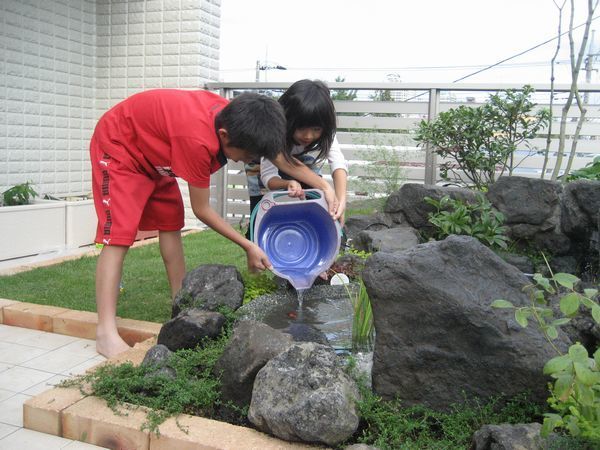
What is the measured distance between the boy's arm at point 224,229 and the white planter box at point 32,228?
2903mm

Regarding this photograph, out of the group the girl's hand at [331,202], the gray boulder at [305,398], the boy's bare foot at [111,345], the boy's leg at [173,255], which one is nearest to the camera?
the gray boulder at [305,398]

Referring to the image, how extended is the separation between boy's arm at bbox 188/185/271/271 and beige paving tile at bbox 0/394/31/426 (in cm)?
104

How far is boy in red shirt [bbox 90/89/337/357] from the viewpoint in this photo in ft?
8.07

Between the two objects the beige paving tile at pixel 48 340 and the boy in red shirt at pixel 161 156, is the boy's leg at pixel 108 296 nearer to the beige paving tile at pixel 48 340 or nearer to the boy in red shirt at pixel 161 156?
the boy in red shirt at pixel 161 156

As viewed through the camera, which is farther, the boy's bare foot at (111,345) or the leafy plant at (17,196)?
the leafy plant at (17,196)

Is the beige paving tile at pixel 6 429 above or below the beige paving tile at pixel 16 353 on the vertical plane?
below

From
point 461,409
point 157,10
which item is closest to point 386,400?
point 461,409

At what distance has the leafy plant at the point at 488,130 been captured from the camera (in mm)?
4961

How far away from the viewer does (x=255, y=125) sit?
7.92 feet

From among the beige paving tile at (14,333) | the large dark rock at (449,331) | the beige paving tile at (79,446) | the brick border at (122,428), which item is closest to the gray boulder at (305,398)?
the brick border at (122,428)

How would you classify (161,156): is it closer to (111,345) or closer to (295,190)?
(295,190)

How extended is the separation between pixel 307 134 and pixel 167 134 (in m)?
0.75

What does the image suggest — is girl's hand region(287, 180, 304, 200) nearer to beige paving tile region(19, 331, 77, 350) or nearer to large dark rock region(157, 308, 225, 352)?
large dark rock region(157, 308, 225, 352)

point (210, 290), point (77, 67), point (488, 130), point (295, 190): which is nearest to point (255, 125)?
point (295, 190)
